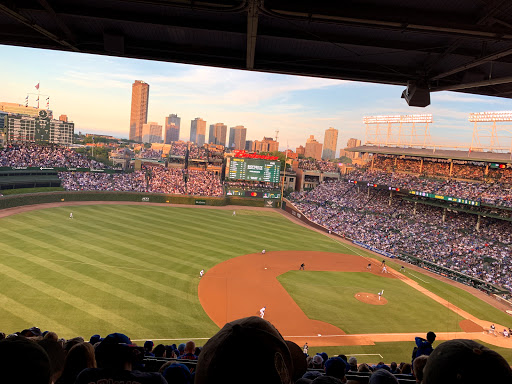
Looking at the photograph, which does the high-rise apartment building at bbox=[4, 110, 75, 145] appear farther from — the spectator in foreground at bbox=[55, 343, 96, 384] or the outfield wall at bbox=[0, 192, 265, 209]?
the spectator in foreground at bbox=[55, 343, 96, 384]

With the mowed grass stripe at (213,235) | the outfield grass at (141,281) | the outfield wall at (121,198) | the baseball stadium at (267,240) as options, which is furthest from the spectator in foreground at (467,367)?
the outfield wall at (121,198)

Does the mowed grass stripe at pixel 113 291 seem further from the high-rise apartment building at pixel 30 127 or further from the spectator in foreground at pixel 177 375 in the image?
the high-rise apartment building at pixel 30 127

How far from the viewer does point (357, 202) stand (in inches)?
2021

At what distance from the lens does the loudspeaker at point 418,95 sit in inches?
305

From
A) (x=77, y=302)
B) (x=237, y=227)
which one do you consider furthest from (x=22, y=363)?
(x=237, y=227)

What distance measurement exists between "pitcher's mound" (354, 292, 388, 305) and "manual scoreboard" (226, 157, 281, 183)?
116 ft

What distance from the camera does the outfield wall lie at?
1598 inches

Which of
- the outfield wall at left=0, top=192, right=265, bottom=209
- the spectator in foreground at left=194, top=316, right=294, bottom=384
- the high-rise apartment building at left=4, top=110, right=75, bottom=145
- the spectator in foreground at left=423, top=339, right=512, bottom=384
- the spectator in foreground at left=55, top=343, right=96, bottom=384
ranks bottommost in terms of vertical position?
the outfield wall at left=0, top=192, right=265, bottom=209

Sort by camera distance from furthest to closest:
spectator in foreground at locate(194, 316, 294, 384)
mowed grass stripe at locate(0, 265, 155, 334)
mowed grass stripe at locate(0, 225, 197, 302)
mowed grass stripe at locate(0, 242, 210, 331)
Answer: mowed grass stripe at locate(0, 225, 197, 302), mowed grass stripe at locate(0, 242, 210, 331), mowed grass stripe at locate(0, 265, 155, 334), spectator in foreground at locate(194, 316, 294, 384)

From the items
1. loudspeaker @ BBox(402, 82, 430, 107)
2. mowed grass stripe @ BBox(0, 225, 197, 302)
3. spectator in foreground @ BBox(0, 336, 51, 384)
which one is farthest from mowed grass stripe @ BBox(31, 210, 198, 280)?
spectator in foreground @ BBox(0, 336, 51, 384)

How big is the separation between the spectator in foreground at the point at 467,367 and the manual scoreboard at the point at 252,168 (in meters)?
56.2

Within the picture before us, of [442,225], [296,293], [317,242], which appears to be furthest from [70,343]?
[442,225]

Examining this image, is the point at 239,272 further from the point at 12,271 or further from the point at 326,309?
the point at 12,271

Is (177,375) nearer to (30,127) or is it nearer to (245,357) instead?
(245,357)
